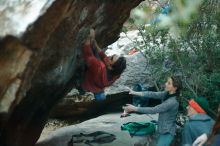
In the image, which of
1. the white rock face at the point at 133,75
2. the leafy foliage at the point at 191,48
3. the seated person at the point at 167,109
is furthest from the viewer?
the white rock face at the point at 133,75

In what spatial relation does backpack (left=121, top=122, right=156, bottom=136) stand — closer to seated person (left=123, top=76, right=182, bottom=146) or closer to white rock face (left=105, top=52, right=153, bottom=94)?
seated person (left=123, top=76, right=182, bottom=146)

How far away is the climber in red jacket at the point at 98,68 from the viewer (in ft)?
27.2

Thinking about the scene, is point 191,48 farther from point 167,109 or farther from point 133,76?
point 167,109

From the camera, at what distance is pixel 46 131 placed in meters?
12.7

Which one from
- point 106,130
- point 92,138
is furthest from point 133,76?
point 92,138

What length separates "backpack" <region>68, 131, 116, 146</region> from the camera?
9.84 meters

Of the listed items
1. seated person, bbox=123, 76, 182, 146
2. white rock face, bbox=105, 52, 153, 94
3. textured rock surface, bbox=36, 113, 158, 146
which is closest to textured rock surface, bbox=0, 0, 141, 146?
textured rock surface, bbox=36, 113, 158, 146

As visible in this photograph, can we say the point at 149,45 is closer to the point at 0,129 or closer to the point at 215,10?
the point at 215,10

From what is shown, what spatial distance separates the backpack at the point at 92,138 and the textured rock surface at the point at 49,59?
0.84 m

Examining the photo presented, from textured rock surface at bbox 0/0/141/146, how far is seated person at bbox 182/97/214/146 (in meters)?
2.34

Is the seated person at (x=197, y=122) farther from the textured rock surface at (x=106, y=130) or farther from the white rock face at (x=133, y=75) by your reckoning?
the white rock face at (x=133, y=75)

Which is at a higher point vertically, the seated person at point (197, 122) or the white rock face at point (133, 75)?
the white rock face at point (133, 75)

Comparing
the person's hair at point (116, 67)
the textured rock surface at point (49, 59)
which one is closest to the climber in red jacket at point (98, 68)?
the person's hair at point (116, 67)

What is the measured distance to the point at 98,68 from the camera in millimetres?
8250
